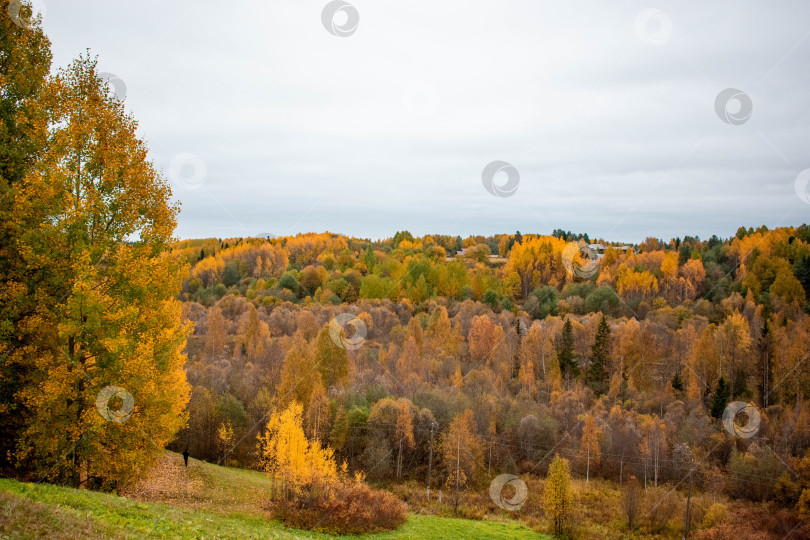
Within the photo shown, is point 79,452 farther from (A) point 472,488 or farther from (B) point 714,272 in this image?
(B) point 714,272

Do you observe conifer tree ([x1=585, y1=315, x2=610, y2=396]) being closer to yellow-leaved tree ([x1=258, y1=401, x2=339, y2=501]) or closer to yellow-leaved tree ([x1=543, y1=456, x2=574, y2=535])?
yellow-leaved tree ([x1=543, y1=456, x2=574, y2=535])

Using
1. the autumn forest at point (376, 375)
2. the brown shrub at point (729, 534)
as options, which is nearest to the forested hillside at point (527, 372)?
the autumn forest at point (376, 375)

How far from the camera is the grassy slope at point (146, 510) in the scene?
972cm

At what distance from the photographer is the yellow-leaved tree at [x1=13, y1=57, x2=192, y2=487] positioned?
13.1 metres

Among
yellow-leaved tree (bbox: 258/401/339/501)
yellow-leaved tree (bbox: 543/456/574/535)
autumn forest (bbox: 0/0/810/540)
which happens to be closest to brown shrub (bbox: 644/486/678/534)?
autumn forest (bbox: 0/0/810/540)

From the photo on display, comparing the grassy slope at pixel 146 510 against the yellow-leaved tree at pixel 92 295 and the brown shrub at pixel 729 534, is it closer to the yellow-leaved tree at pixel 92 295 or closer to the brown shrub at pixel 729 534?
the yellow-leaved tree at pixel 92 295

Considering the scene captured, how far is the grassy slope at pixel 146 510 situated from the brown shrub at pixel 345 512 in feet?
3.78

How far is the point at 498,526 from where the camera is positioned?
1314 inches

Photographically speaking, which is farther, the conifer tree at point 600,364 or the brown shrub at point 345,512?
the conifer tree at point 600,364

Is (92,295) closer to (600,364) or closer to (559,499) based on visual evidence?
(559,499)

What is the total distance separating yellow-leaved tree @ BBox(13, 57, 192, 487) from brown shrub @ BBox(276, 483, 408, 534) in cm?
1448

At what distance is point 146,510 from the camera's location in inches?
525

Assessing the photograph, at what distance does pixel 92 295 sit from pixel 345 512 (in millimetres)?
21138

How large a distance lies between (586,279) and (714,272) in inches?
1227
